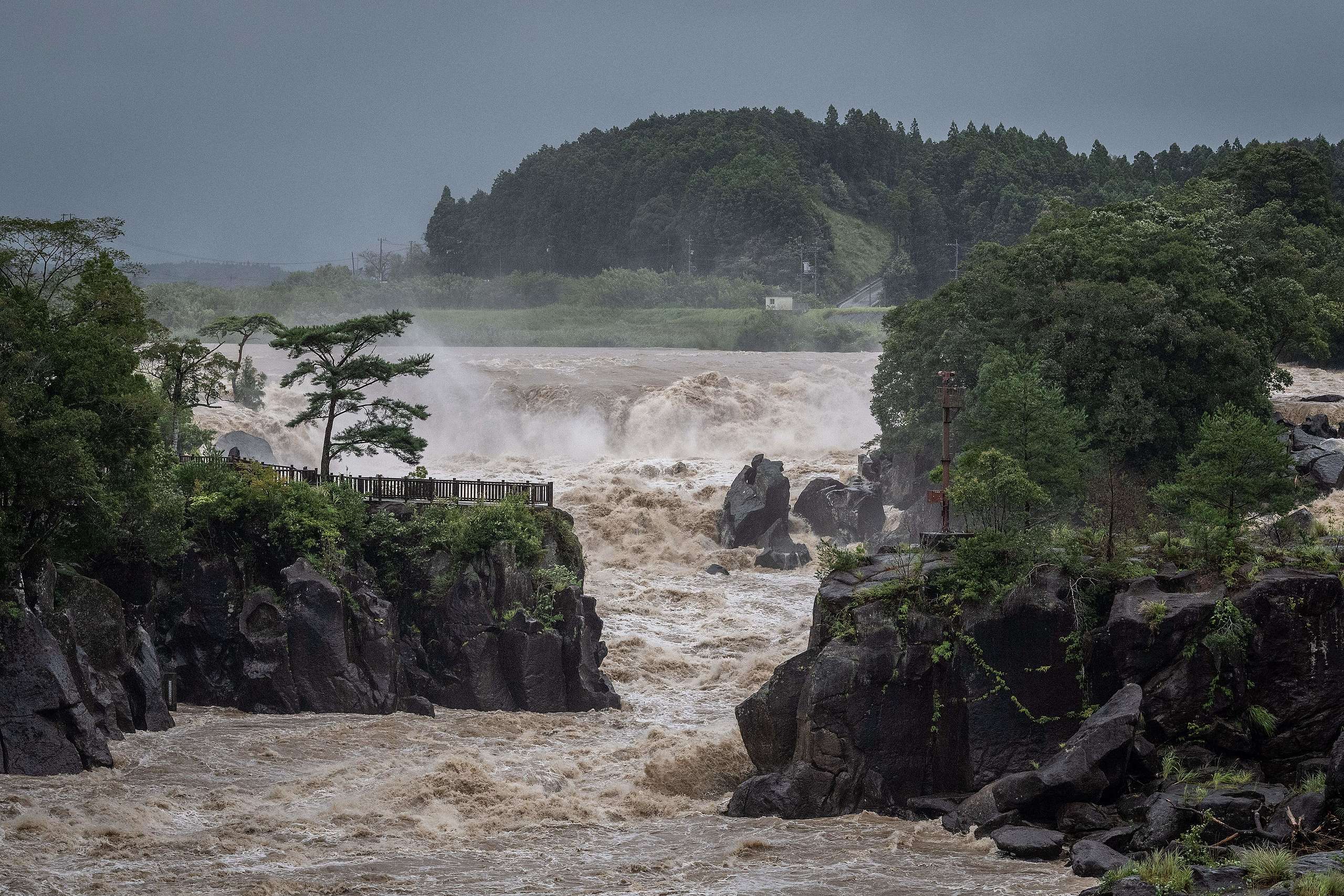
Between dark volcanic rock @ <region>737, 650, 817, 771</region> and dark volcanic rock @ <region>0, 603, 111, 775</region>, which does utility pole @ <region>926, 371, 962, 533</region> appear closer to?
dark volcanic rock @ <region>737, 650, 817, 771</region>

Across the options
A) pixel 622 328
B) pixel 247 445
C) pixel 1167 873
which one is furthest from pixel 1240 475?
pixel 622 328

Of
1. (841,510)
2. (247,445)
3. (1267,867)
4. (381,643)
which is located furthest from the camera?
(841,510)

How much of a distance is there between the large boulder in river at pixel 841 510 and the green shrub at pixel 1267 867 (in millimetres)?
38506

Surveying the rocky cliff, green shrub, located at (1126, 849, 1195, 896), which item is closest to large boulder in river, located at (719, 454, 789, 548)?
the rocky cliff

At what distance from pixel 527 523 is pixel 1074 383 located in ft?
74.0

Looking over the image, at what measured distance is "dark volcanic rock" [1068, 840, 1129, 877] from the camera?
25141 mm

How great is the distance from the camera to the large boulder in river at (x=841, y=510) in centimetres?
6244

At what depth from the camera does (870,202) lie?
198 m

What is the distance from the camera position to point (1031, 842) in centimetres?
2666

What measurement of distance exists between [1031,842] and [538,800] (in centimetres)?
1010

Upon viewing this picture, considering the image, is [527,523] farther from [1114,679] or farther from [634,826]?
[1114,679]

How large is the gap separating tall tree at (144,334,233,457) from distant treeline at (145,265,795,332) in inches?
3808

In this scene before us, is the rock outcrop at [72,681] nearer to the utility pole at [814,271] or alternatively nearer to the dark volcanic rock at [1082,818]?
the dark volcanic rock at [1082,818]

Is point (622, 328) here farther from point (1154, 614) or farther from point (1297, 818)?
point (1297, 818)
